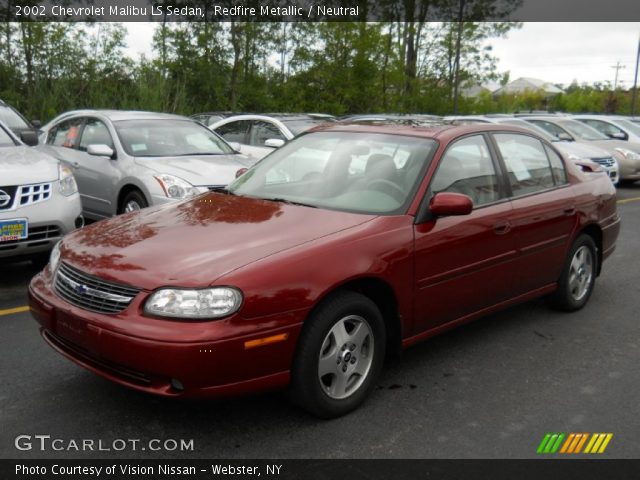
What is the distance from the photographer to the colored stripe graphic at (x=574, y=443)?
3.30m

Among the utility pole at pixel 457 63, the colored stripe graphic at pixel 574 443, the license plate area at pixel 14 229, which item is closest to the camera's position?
the colored stripe graphic at pixel 574 443

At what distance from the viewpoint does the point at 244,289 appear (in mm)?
3096

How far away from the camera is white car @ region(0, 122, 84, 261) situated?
5.71 m

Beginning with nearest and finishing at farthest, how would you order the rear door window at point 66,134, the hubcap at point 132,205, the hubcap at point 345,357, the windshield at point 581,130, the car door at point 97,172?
the hubcap at point 345,357 < the hubcap at point 132,205 < the car door at point 97,172 < the rear door window at point 66,134 < the windshield at point 581,130

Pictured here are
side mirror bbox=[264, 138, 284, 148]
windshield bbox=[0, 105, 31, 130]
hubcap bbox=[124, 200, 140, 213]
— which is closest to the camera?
hubcap bbox=[124, 200, 140, 213]

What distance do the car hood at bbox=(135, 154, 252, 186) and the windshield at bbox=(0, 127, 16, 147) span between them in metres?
1.35

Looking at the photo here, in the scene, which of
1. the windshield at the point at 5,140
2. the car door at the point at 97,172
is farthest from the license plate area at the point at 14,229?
the car door at the point at 97,172

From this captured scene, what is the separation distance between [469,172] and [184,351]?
2.33 metres

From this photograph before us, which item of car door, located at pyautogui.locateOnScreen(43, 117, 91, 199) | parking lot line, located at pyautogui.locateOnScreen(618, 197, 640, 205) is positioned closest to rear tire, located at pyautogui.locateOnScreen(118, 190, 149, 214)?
car door, located at pyautogui.locateOnScreen(43, 117, 91, 199)

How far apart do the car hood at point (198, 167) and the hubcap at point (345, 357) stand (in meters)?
4.29

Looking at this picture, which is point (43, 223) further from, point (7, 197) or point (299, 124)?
point (299, 124)

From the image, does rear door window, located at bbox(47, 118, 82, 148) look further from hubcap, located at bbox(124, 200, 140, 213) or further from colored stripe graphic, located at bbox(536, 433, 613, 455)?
colored stripe graphic, located at bbox(536, 433, 613, 455)

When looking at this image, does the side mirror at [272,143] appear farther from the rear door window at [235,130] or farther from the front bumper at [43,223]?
the front bumper at [43,223]
